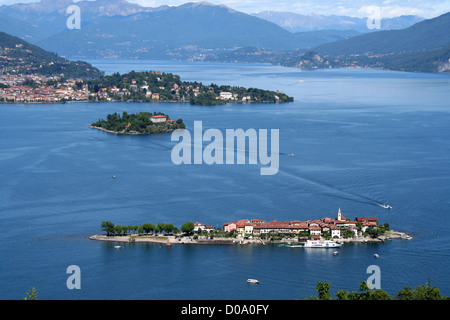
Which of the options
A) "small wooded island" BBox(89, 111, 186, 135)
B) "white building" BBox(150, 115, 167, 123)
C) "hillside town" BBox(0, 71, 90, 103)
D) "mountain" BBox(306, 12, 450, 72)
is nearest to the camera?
"small wooded island" BBox(89, 111, 186, 135)

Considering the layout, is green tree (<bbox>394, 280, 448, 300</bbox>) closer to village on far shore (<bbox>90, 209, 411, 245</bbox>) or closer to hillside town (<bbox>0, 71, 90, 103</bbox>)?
village on far shore (<bbox>90, 209, 411, 245</bbox>)

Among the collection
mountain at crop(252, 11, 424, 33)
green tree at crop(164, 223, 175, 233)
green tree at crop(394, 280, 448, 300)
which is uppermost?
mountain at crop(252, 11, 424, 33)

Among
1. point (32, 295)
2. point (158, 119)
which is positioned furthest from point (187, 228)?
point (158, 119)

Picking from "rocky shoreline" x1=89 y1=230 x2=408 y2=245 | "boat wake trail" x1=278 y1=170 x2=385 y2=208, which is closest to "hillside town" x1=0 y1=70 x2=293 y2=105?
"boat wake trail" x1=278 y1=170 x2=385 y2=208

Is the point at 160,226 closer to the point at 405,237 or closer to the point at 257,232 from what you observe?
the point at 257,232

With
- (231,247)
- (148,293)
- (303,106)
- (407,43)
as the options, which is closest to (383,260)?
(231,247)

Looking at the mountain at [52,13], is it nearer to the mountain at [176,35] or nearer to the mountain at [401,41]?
the mountain at [176,35]
